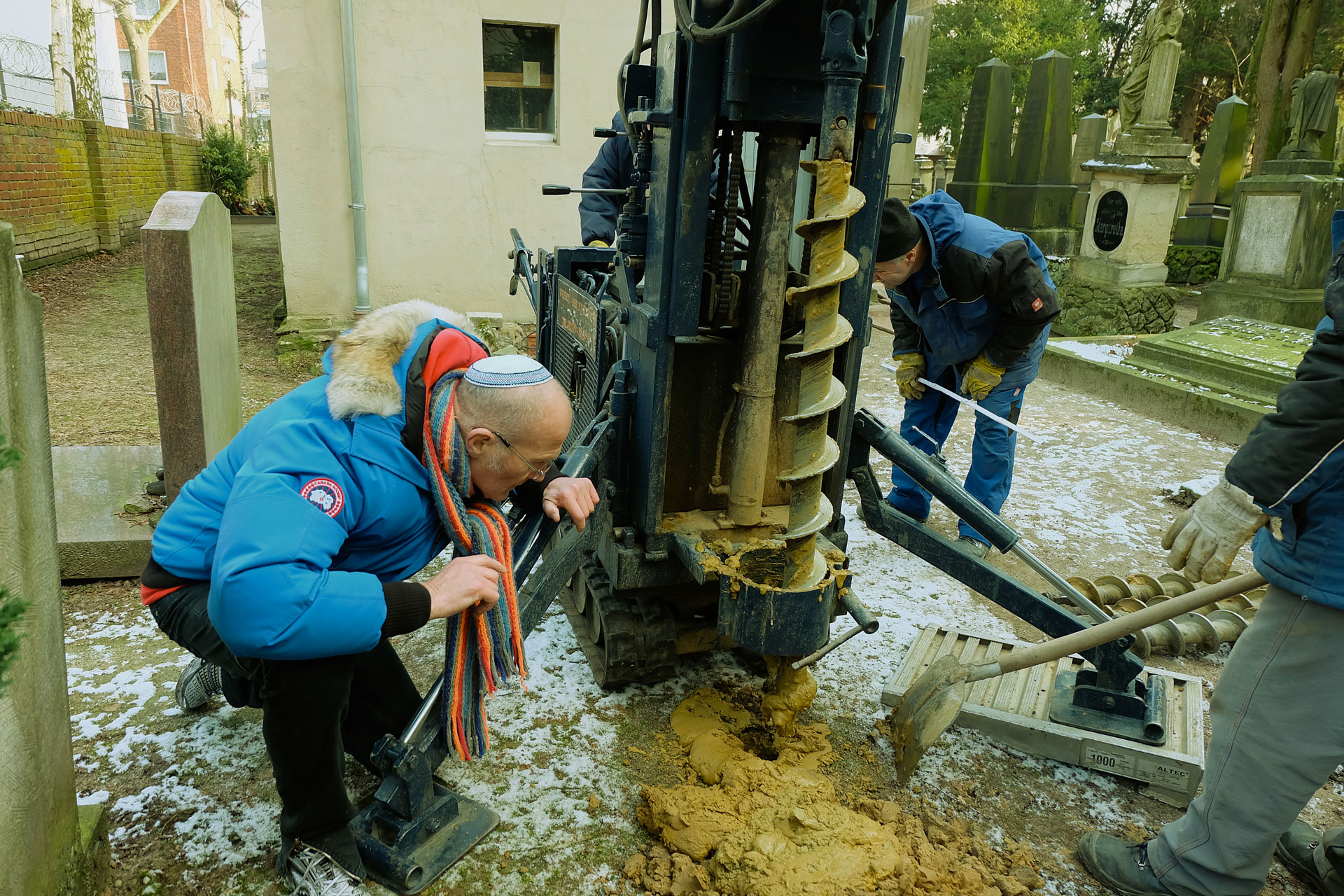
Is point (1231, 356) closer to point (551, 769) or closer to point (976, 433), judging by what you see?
point (976, 433)

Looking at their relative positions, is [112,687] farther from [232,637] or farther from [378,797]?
[232,637]

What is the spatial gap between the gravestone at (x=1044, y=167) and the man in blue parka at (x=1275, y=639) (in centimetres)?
1124

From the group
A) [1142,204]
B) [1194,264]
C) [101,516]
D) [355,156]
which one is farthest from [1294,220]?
[101,516]

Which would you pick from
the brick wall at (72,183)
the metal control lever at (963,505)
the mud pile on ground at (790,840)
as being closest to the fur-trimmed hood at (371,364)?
the mud pile on ground at (790,840)

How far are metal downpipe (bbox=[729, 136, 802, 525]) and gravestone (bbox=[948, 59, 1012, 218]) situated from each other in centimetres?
1110

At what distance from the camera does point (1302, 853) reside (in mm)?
2406

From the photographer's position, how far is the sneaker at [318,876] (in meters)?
2.11

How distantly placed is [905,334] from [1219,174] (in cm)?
1431

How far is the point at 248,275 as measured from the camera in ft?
38.1

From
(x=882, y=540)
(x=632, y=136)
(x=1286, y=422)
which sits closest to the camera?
(x=1286, y=422)

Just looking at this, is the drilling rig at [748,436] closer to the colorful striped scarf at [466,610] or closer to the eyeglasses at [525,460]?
the colorful striped scarf at [466,610]

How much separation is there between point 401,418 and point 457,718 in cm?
76

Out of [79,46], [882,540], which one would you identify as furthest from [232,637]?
[79,46]

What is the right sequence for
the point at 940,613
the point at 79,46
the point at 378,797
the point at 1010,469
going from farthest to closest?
the point at 79,46, the point at 1010,469, the point at 940,613, the point at 378,797
